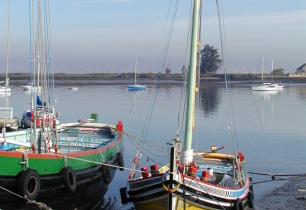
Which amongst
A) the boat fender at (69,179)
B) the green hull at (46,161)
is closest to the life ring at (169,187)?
the boat fender at (69,179)

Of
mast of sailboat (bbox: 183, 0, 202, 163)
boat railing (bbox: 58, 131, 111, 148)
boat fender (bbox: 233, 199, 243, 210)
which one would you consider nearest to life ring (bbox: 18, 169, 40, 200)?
mast of sailboat (bbox: 183, 0, 202, 163)

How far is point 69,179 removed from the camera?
18750 millimetres

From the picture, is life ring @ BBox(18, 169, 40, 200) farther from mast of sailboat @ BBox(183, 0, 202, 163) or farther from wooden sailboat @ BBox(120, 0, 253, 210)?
mast of sailboat @ BBox(183, 0, 202, 163)

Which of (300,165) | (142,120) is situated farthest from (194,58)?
(142,120)

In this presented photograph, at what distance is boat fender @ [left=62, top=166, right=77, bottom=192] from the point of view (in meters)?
18.6

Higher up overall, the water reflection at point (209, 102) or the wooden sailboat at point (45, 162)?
the wooden sailboat at point (45, 162)

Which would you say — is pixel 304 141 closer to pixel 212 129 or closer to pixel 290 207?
pixel 212 129

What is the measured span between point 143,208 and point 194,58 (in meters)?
4.87

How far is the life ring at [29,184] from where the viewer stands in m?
16.6

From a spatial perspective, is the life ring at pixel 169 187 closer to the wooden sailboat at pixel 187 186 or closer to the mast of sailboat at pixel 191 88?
the wooden sailboat at pixel 187 186

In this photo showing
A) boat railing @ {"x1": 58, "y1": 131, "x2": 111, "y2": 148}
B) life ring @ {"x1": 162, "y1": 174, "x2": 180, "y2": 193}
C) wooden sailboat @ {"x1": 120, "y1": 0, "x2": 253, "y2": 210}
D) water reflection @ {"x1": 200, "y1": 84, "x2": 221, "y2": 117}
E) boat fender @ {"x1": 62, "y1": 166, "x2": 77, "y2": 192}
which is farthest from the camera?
water reflection @ {"x1": 200, "y1": 84, "x2": 221, "y2": 117}

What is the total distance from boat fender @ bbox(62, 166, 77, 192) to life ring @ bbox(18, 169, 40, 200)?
144 centimetres

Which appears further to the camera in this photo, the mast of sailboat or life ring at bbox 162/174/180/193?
the mast of sailboat

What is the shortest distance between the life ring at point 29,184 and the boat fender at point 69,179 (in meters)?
1.44
